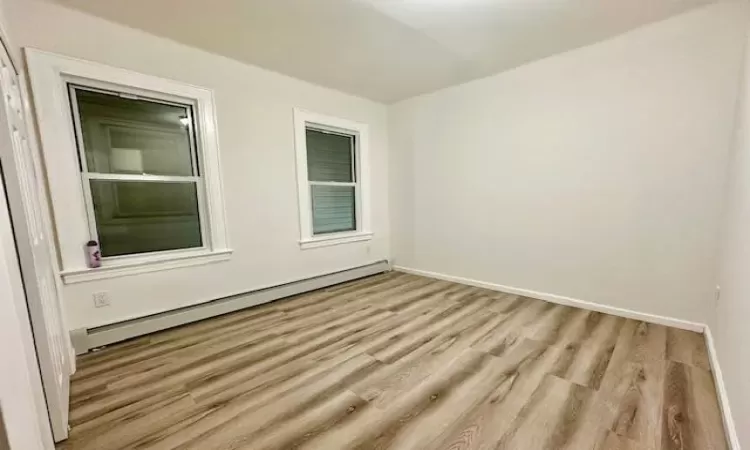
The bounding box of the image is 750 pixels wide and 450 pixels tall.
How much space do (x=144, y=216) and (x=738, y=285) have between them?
13.3 feet

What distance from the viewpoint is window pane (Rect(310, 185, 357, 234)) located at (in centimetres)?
397

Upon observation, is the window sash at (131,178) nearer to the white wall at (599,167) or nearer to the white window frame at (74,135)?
the white window frame at (74,135)

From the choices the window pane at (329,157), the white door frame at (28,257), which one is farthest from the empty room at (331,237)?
the window pane at (329,157)

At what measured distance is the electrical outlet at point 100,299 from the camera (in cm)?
231

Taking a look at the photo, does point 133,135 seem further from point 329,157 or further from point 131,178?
point 329,157

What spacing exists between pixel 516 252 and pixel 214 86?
3.46 meters

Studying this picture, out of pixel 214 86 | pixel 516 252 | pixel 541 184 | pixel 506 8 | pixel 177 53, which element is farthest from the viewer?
pixel 516 252

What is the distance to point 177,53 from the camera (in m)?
2.59

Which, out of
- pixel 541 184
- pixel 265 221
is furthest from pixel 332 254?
pixel 541 184

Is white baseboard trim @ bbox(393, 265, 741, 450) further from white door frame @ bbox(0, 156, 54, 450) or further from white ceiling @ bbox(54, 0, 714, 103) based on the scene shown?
white door frame @ bbox(0, 156, 54, 450)

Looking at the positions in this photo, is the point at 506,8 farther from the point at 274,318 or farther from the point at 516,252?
the point at 274,318

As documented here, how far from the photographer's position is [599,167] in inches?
108

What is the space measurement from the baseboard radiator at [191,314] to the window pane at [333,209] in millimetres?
627

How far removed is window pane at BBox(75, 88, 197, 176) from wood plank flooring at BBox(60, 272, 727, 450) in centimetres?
144
